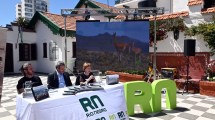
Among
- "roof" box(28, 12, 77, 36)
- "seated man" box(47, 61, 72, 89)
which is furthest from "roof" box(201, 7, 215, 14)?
"roof" box(28, 12, 77, 36)

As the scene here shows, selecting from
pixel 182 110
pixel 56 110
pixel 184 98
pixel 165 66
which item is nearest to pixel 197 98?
pixel 184 98

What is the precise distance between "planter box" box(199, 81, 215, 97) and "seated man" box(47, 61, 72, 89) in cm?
558

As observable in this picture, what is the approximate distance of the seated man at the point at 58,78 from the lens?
5305 millimetres

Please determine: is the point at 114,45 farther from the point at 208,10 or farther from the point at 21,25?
the point at 21,25

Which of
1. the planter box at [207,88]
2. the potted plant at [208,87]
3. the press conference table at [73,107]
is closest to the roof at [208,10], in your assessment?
the potted plant at [208,87]

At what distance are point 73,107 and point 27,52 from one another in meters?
14.2

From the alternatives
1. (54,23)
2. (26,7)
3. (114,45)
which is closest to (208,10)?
(114,45)

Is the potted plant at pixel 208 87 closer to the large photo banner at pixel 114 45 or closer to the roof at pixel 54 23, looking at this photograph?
the large photo banner at pixel 114 45

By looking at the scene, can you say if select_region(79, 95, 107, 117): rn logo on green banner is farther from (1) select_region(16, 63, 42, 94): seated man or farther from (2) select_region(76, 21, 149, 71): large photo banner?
(2) select_region(76, 21, 149, 71): large photo banner

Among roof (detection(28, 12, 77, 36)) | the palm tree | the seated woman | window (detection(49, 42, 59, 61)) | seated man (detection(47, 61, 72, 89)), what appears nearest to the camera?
seated man (detection(47, 61, 72, 89))

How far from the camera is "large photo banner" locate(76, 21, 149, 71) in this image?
10602 mm

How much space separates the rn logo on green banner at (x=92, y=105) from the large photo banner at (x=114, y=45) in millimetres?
6666

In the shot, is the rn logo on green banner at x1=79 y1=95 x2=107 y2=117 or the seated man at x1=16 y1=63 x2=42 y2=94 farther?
the seated man at x1=16 y1=63 x2=42 y2=94

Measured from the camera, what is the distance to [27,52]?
1689 cm
